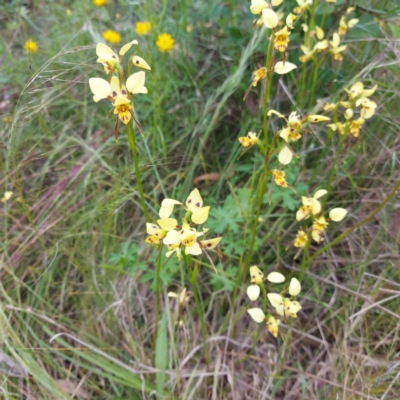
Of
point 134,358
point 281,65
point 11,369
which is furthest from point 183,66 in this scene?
point 11,369

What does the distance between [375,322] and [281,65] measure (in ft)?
3.26

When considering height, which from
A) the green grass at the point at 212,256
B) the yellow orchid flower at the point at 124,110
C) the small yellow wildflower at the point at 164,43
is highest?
the yellow orchid flower at the point at 124,110

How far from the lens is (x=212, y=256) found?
1.67m

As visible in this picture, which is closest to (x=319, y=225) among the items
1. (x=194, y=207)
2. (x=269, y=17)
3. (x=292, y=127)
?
(x=292, y=127)

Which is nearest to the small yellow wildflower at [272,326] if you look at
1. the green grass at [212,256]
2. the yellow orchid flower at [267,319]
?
the yellow orchid flower at [267,319]

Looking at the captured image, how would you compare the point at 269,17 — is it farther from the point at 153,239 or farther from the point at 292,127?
the point at 153,239

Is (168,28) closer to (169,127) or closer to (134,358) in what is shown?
(169,127)

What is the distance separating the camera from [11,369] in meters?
1.43

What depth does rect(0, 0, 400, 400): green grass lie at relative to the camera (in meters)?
1.36

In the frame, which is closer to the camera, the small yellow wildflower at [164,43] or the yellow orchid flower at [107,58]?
the yellow orchid flower at [107,58]

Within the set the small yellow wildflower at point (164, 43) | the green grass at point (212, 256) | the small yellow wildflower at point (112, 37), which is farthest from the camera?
the small yellow wildflower at point (112, 37)

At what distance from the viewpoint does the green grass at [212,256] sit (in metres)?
1.36

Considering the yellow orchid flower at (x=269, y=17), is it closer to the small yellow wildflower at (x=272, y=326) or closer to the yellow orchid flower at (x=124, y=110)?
the yellow orchid flower at (x=124, y=110)

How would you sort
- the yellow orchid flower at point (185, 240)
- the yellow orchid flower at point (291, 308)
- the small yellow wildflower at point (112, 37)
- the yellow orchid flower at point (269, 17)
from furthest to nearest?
the small yellow wildflower at point (112, 37) → the yellow orchid flower at point (291, 308) → the yellow orchid flower at point (269, 17) → the yellow orchid flower at point (185, 240)
